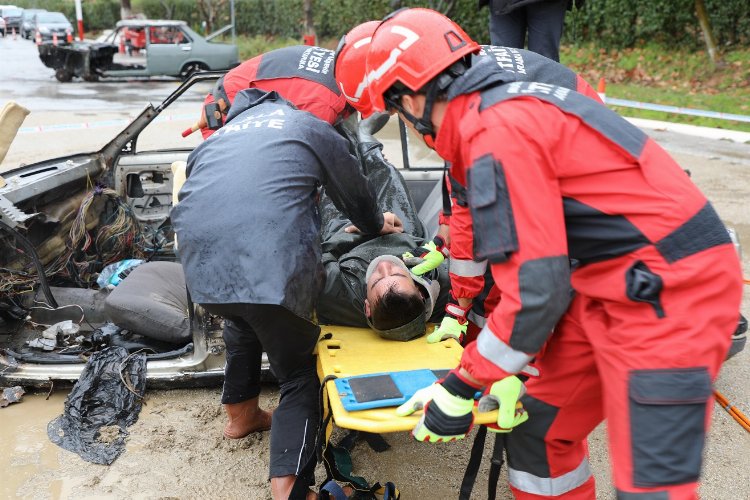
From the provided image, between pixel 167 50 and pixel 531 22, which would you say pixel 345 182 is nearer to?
pixel 531 22

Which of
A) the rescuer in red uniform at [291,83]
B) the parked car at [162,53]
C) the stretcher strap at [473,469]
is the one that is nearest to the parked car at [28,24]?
the parked car at [162,53]

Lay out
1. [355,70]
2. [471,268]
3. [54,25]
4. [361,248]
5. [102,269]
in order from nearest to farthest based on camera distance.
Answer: [355,70] → [471,268] → [361,248] → [102,269] → [54,25]

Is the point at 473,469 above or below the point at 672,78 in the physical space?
below

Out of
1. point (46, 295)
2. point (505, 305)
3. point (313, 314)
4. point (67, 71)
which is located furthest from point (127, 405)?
point (67, 71)

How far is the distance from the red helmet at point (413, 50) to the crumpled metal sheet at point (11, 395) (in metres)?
2.37

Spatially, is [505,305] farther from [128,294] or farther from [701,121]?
[701,121]

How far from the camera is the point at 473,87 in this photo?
177cm

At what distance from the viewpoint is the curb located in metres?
9.01

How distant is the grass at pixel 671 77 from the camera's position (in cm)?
1090

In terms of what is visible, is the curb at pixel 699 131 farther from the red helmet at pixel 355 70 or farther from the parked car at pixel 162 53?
the parked car at pixel 162 53

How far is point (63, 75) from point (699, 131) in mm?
13670

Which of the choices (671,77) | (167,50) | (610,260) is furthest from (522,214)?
(167,50)

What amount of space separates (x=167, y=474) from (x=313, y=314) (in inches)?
38.8

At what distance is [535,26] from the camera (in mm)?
4348
